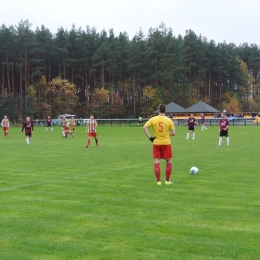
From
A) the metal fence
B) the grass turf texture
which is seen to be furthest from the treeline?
the grass turf texture

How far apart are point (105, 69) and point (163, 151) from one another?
253ft

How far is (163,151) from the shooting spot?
11.5 meters

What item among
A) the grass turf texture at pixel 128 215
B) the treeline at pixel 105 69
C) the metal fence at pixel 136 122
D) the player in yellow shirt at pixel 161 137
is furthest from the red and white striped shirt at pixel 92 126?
the treeline at pixel 105 69

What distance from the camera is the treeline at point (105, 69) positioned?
8144 centimetres

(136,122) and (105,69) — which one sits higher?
(105,69)

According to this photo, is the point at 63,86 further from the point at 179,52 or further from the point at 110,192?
the point at 110,192

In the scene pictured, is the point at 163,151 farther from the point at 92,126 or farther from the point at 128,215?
the point at 92,126

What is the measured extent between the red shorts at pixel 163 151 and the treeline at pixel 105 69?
63524 mm

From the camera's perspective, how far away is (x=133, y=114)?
89.1 m

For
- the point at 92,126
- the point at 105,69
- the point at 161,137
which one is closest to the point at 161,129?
the point at 161,137

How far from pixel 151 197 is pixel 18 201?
2.75m

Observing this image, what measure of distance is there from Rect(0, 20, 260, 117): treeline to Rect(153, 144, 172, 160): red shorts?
63524 millimetres

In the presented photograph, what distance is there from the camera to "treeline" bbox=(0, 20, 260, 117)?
81438mm

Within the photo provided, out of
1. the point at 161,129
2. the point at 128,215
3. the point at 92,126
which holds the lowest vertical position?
the point at 128,215
